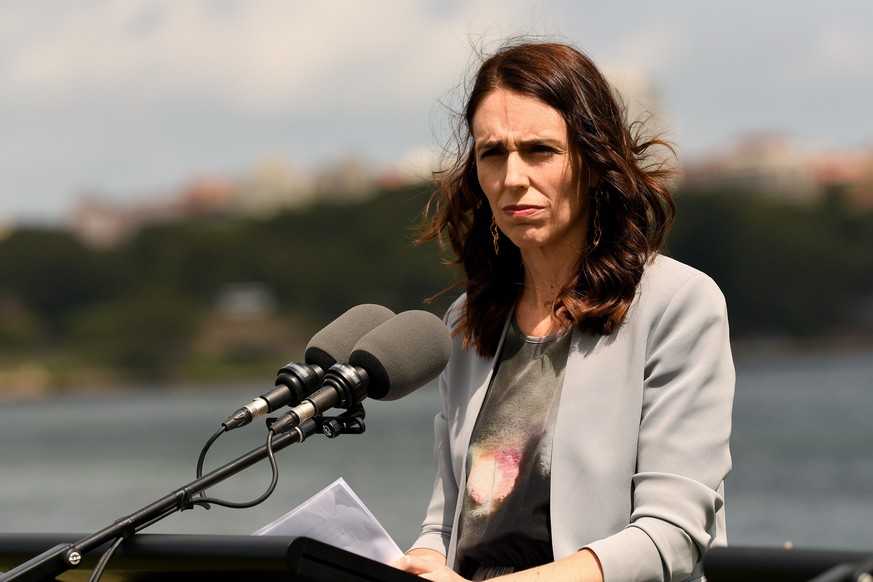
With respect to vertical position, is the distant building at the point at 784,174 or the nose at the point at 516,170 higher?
the distant building at the point at 784,174

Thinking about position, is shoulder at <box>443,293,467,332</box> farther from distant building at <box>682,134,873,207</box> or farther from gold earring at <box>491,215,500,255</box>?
distant building at <box>682,134,873,207</box>

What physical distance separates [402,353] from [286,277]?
45.6m

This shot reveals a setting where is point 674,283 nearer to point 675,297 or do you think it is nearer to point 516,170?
point 675,297

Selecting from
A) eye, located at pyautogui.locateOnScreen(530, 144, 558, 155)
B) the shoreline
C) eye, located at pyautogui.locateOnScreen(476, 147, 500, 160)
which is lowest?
eye, located at pyautogui.locateOnScreen(530, 144, 558, 155)

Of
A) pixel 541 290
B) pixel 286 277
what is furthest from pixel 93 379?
pixel 541 290

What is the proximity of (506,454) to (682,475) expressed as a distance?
34 cm

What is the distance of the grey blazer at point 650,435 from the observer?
2.11 meters

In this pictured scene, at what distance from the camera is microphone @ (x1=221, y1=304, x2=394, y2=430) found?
6.38ft

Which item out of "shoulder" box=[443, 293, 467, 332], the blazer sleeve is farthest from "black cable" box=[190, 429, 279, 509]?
"shoulder" box=[443, 293, 467, 332]

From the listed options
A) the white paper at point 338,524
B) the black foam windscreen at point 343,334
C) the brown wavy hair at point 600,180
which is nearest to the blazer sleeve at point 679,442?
the brown wavy hair at point 600,180

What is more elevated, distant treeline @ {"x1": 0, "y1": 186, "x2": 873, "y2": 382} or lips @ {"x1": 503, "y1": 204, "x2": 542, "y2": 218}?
distant treeline @ {"x1": 0, "y1": 186, "x2": 873, "y2": 382}

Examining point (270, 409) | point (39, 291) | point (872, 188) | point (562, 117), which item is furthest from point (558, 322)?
point (39, 291)

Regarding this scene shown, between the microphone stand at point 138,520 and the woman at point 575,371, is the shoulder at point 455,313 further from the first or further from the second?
the microphone stand at point 138,520

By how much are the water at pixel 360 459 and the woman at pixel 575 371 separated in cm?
631
